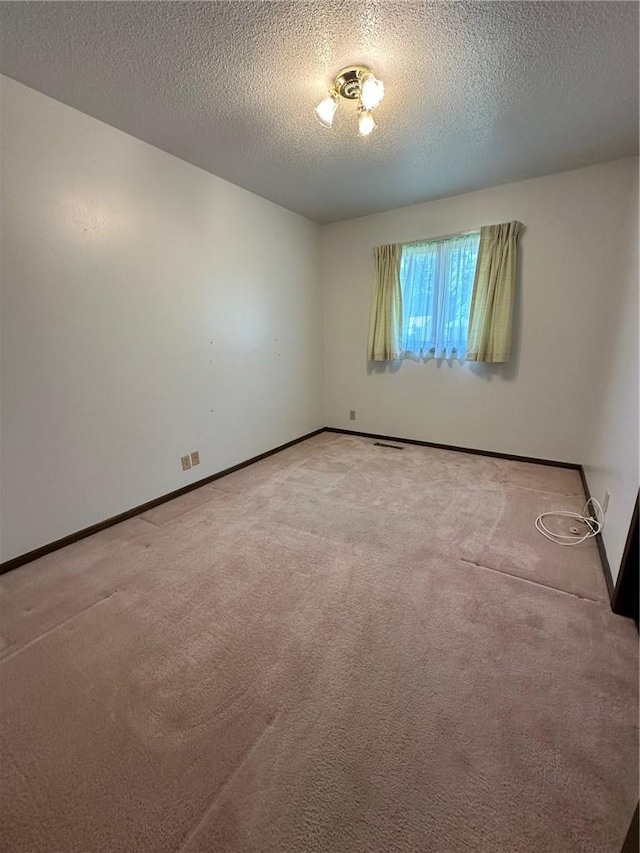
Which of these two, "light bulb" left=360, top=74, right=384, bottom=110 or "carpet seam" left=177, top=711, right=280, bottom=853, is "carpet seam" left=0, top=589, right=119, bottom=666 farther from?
"light bulb" left=360, top=74, right=384, bottom=110

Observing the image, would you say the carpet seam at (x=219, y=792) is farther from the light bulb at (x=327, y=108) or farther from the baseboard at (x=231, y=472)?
the light bulb at (x=327, y=108)

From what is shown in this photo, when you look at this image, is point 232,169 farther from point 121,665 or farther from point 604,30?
point 121,665

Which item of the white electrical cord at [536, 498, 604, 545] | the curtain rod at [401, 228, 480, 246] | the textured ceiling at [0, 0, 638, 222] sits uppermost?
the textured ceiling at [0, 0, 638, 222]

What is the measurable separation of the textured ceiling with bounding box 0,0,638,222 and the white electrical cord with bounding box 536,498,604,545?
242 centimetres

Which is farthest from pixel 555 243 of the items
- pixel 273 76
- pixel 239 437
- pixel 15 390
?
pixel 15 390

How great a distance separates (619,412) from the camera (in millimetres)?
2156

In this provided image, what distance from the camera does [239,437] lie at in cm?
339

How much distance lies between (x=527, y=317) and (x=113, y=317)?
3436mm

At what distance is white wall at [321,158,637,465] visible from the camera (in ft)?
9.35

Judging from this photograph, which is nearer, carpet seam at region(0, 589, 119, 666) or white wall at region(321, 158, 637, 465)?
carpet seam at region(0, 589, 119, 666)

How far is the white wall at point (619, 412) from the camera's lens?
1763 millimetres

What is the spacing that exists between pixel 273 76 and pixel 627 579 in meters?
2.93

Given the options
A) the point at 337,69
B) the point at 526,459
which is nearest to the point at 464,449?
the point at 526,459

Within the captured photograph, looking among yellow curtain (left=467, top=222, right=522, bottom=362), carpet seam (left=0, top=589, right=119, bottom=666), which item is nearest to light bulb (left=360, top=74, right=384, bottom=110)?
yellow curtain (left=467, top=222, right=522, bottom=362)
